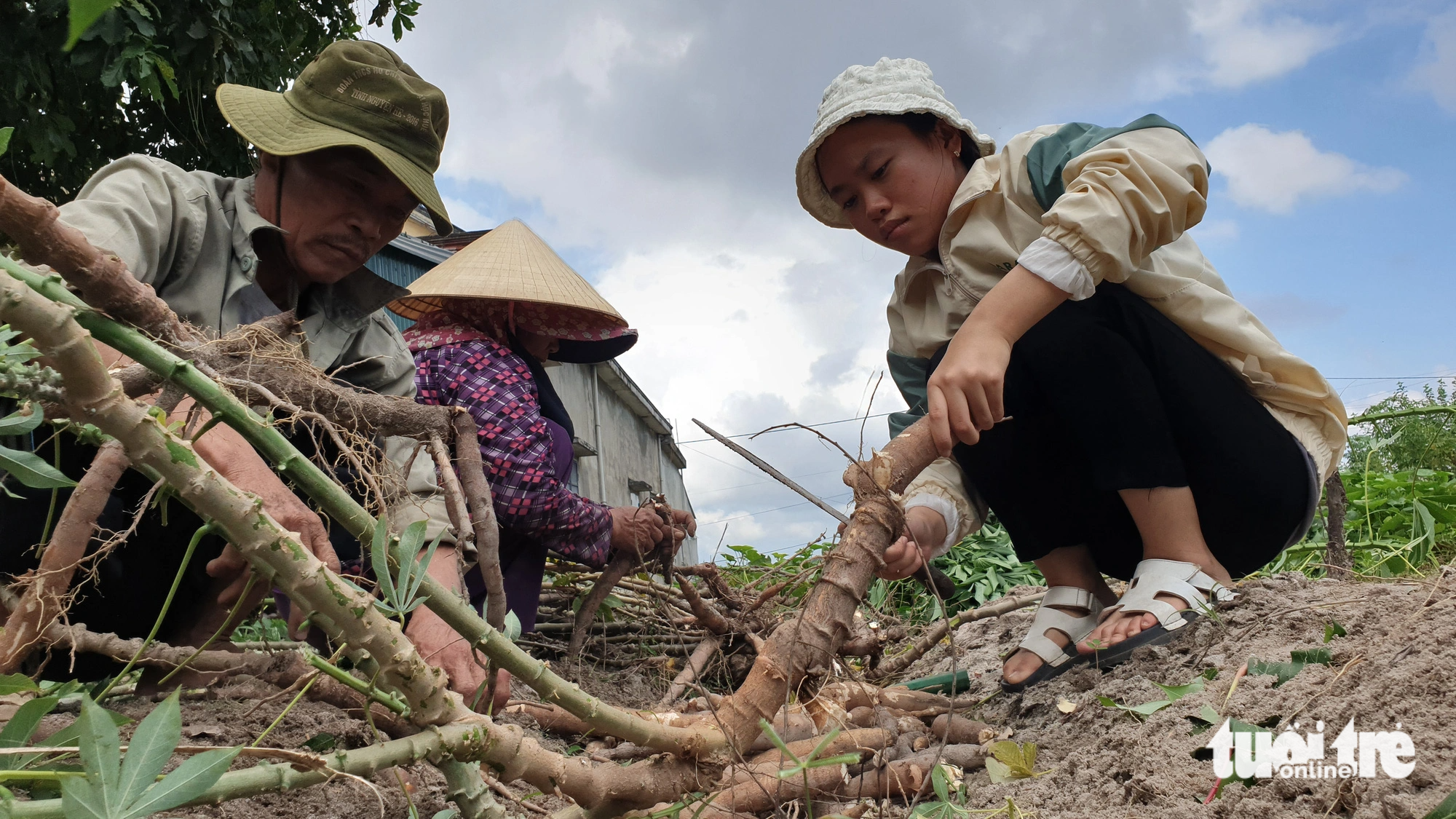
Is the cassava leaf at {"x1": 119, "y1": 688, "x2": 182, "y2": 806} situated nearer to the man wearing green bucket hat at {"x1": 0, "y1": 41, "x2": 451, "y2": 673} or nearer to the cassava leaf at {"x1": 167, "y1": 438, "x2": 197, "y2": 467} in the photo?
the cassava leaf at {"x1": 167, "y1": 438, "x2": 197, "y2": 467}

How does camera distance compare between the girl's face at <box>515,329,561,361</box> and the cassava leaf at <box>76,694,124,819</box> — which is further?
the girl's face at <box>515,329,561,361</box>

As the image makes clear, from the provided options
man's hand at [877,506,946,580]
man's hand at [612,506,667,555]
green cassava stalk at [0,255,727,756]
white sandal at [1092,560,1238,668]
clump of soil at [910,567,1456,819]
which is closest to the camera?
green cassava stalk at [0,255,727,756]

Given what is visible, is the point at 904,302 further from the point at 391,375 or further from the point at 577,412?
the point at 577,412

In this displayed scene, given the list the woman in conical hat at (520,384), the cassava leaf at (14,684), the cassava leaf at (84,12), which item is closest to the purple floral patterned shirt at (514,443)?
the woman in conical hat at (520,384)

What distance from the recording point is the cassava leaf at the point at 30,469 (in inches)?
27.6

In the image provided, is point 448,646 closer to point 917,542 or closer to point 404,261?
point 917,542

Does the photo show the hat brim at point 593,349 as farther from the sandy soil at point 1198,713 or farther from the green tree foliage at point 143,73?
the green tree foliage at point 143,73

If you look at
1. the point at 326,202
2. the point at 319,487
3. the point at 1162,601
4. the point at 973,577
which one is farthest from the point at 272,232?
the point at 973,577

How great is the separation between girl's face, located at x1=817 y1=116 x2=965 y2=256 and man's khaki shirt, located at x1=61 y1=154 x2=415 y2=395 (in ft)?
3.52

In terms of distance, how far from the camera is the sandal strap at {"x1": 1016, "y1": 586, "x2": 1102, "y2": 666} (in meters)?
1.86

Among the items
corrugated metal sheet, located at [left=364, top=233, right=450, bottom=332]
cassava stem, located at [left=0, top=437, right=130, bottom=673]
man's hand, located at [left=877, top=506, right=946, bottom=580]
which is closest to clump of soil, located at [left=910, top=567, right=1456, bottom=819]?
man's hand, located at [left=877, top=506, right=946, bottom=580]

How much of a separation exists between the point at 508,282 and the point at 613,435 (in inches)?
414

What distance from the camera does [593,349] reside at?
3.14 metres

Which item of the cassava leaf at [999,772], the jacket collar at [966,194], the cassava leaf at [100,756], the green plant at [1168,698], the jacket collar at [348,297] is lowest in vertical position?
the cassava leaf at [100,756]
